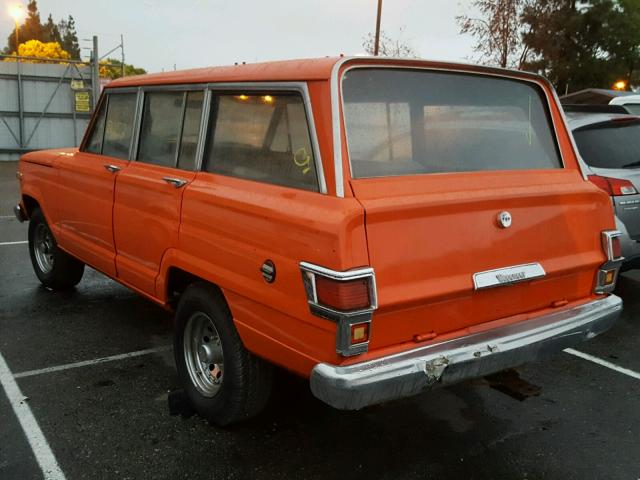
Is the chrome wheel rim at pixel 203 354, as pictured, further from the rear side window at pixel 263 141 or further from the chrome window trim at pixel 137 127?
the chrome window trim at pixel 137 127

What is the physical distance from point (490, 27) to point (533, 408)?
23396mm

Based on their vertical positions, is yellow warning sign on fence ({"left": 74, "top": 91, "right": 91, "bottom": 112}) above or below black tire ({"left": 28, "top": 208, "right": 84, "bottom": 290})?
above

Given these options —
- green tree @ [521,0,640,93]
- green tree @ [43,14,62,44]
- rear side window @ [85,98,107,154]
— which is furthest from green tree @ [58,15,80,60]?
rear side window @ [85,98,107,154]

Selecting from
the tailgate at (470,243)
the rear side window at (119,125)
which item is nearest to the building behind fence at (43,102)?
the rear side window at (119,125)

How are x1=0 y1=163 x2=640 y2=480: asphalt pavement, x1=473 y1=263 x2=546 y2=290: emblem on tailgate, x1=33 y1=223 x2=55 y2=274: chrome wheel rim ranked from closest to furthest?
1. x1=473 y1=263 x2=546 y2=290: emblem on tailgate
2. x1=0 y1=163 x2=640 y2=480: asphalt pavement
3. x1=33 y1=223 x2=55 y2=274: chrome wheel rim

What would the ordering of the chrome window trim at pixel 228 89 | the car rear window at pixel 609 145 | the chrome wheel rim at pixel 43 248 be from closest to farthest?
the chrome window trim at pixel 228 89 < the car rear window at pixel 609 145 < the chrome wheel rim at pixel 43 248

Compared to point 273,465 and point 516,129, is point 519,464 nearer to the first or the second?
point 273,465

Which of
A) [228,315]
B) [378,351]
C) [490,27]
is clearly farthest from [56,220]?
[490,27]

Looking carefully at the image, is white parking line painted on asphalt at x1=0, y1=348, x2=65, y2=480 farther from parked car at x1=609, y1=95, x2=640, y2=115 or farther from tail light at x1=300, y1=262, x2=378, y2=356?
parked car at x1=609, y1=95, x2=640, y2=115

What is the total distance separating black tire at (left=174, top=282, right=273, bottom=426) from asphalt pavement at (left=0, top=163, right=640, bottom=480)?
158mm

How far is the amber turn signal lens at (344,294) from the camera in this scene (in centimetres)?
254

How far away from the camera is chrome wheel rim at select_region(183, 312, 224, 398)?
11.4 ft

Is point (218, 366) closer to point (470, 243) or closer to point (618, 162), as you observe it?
point (470, 243)

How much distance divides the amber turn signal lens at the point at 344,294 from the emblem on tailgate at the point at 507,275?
0.63 m
